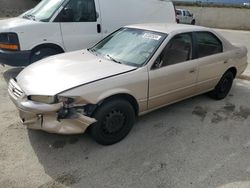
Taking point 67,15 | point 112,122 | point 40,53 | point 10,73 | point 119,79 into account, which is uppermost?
point 67,15

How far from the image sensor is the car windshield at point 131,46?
386 cm

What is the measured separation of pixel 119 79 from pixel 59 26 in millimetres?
3158

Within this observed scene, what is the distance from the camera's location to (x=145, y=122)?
4227mm

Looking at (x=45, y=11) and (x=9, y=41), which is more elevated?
(x=45, y=11)

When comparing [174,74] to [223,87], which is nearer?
[174,74]

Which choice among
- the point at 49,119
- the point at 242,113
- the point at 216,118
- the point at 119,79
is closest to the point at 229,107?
the point at 242,113

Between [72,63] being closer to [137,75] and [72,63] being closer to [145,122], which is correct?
[137,75]

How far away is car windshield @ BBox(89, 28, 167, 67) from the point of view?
3.86 metres

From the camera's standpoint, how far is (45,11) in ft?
20.1

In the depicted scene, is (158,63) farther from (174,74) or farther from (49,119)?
(49,119)

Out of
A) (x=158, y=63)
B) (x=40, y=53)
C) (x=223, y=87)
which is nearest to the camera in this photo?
(x=158, y=63)

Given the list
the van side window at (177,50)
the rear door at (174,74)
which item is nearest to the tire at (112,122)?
the rear door at (174,74)

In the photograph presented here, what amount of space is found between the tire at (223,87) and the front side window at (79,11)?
3311 millimetres

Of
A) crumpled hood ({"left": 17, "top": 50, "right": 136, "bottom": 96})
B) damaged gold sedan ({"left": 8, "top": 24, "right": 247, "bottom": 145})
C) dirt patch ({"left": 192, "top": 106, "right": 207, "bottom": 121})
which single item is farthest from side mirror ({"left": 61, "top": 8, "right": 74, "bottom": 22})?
dirt patch ({"left": 192, "top": 106, "right": 207, "bottom": 121})
